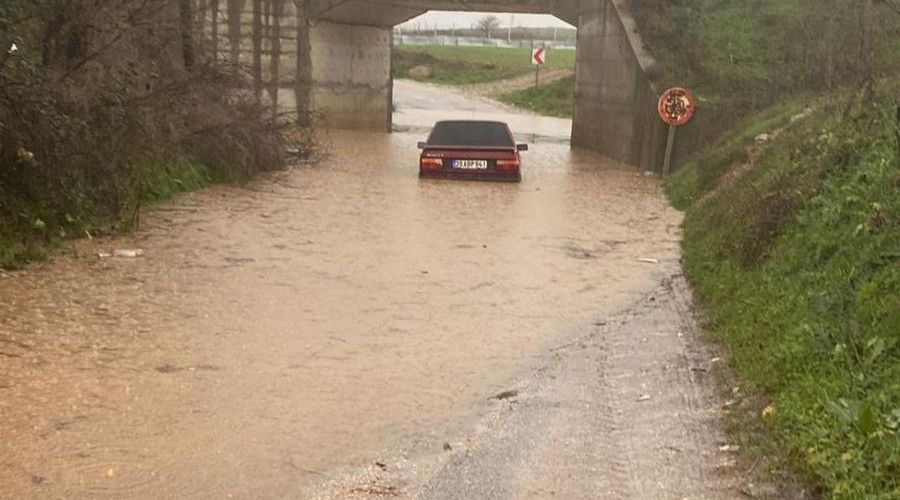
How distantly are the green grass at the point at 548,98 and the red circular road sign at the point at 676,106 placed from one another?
87.0ft

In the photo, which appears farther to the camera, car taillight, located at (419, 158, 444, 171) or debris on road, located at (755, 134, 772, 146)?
car taillight, located at (419, 158, 444, 171)

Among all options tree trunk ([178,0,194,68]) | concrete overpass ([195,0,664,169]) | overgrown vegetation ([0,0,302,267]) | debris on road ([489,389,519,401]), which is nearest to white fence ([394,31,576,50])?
concrete overpass ([195,0,664,169])

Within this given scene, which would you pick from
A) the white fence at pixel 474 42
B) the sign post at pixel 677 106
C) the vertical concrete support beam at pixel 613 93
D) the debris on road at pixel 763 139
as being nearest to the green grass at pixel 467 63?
the white fence at pixel 474 42

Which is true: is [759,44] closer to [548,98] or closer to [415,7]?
[415,7]

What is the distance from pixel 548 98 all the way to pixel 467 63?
16.3 meters

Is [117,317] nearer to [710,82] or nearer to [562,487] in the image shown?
[562,487]

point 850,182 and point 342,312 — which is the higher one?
point 850,182

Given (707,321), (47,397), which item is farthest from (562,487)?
(707,321)

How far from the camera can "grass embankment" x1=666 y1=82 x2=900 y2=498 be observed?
220 inches

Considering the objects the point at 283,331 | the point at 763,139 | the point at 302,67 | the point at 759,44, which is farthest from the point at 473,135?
the point at 283,331

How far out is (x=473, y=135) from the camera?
20.3 metres

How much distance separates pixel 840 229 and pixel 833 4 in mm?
18008

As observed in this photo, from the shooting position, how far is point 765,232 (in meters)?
10.6

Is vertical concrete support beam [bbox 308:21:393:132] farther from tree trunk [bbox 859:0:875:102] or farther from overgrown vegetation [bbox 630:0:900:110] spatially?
tree trunk [bbox 859:0:875:102]
